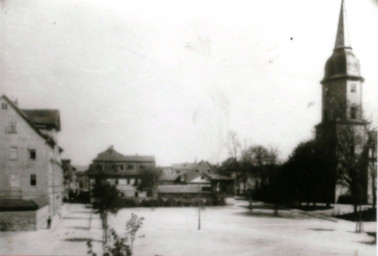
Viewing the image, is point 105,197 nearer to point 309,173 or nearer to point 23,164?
point 23,164

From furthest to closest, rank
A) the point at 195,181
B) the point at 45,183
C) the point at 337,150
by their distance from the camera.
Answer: the point at 337,150 < the point at 195,181 < the point at 45,183

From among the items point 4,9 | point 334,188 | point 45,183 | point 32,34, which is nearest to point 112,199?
point 45,183

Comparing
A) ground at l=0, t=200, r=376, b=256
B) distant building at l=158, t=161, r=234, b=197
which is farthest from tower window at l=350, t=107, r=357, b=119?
distant building at l=158, t=161, r=234, b=197

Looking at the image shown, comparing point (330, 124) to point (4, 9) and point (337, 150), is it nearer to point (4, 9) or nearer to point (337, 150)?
point (337, 150)

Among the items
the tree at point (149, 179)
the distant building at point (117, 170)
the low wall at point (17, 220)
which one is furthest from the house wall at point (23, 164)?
the tree at point (149, 179)

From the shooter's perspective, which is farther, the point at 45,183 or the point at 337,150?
the point at 337,150

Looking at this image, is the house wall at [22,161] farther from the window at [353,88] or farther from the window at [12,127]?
the window at [353,88]

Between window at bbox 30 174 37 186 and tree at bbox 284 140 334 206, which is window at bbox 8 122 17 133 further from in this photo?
tree at bbox 284 140 334 206
